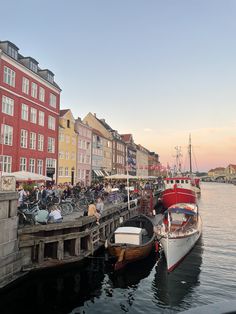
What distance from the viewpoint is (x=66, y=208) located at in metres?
20.8

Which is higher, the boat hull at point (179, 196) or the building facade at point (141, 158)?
the building facade at point (141, 158)

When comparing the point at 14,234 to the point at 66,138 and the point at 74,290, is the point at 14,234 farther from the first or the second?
the point at 66,138

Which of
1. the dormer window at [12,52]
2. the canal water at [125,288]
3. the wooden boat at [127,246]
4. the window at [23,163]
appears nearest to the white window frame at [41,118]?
the window at [23,163]

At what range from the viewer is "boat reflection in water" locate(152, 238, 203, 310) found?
12584 mm

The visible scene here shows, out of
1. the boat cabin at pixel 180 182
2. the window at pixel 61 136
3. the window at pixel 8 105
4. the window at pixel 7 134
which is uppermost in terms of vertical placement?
the window at pixel 8 105

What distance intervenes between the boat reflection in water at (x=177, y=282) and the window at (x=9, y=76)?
79.3 feet

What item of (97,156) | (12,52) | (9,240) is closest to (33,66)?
(12,52)

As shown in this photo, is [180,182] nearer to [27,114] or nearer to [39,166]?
[39,166]

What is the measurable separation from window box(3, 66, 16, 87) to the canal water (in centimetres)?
2220

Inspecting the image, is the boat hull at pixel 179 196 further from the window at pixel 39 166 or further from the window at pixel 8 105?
the window at pixel 8 105

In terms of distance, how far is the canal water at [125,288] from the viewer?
38.6 feet

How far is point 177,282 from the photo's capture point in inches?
582

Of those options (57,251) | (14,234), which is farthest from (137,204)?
(14,234)

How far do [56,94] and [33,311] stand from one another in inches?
1434
